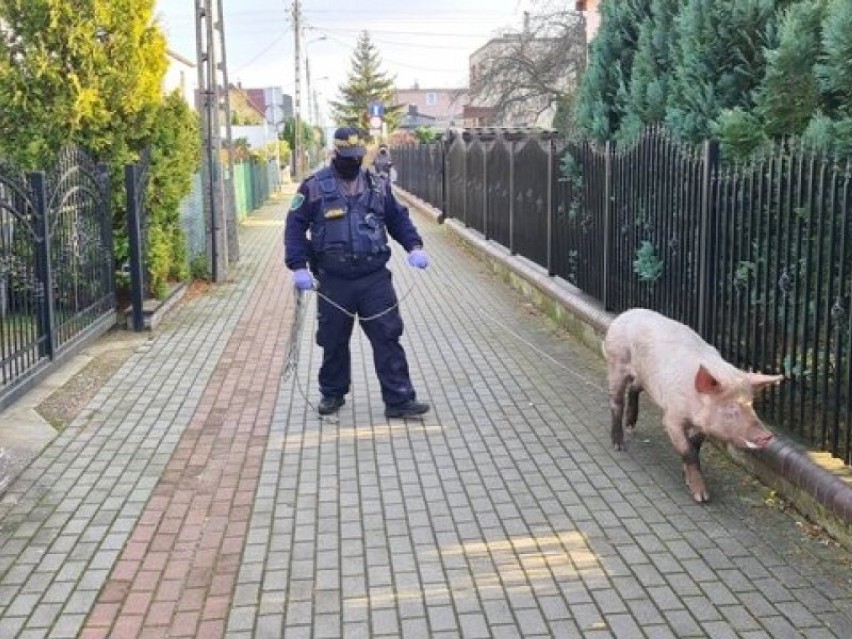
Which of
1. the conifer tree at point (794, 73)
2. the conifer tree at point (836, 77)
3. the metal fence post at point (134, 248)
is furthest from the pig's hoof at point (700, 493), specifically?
the metal fence post at point (134, 248)

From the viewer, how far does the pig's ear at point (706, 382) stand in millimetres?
4953

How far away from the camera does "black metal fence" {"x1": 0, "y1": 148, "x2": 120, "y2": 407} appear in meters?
7.28

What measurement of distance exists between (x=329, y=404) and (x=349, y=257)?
1.10 meters

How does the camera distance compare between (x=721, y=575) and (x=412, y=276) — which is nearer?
(x=721, y=575)

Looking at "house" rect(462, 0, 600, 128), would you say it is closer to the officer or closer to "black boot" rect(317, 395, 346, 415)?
the officer

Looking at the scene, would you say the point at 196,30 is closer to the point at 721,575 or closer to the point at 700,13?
the point at 700,13

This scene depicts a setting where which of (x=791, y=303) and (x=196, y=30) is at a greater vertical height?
(x=196, y=30)

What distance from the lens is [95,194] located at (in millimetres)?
9875

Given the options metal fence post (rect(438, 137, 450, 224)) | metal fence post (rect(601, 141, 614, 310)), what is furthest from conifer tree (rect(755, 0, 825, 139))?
metal fence post (rect(438, 137, 450, 224))

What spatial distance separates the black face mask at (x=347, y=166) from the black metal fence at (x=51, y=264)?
2.44 metres

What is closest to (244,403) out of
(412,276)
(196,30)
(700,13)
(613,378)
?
(613,378)

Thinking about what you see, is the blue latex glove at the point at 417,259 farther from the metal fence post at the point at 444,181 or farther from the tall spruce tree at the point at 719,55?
the metal fence post at the point at 444,181

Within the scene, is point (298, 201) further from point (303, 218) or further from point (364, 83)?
point (364, 83)

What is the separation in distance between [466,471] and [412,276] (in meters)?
8.83
